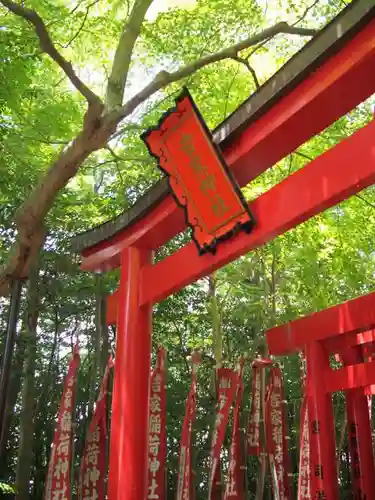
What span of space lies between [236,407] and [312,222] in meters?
3.17

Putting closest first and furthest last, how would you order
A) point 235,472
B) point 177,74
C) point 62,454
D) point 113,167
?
1. point 177,74
2. point 62,454
3. point 235,472
4. point 113,167

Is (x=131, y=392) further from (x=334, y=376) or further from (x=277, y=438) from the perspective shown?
(x=277, y=438)

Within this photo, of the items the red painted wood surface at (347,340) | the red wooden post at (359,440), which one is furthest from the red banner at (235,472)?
the red wooden post at (359,440)

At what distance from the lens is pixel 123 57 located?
4.89m

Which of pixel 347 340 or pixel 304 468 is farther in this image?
pixel 347 340

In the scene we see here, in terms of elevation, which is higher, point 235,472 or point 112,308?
point 112,308

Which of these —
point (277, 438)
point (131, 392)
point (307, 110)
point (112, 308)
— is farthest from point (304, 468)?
point (307, 110)

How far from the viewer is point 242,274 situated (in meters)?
10.8

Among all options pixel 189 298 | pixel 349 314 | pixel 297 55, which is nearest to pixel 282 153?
pixel 297 55

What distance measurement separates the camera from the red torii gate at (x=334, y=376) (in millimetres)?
6282

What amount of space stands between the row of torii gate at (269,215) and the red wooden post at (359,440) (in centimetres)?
124

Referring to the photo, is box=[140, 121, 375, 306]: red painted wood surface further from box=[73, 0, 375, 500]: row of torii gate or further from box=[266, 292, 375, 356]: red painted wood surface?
box=[266, 292, 375, 356]: red painted wood surface

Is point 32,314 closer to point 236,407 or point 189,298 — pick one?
point 236,407

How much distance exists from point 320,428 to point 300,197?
166 inches
